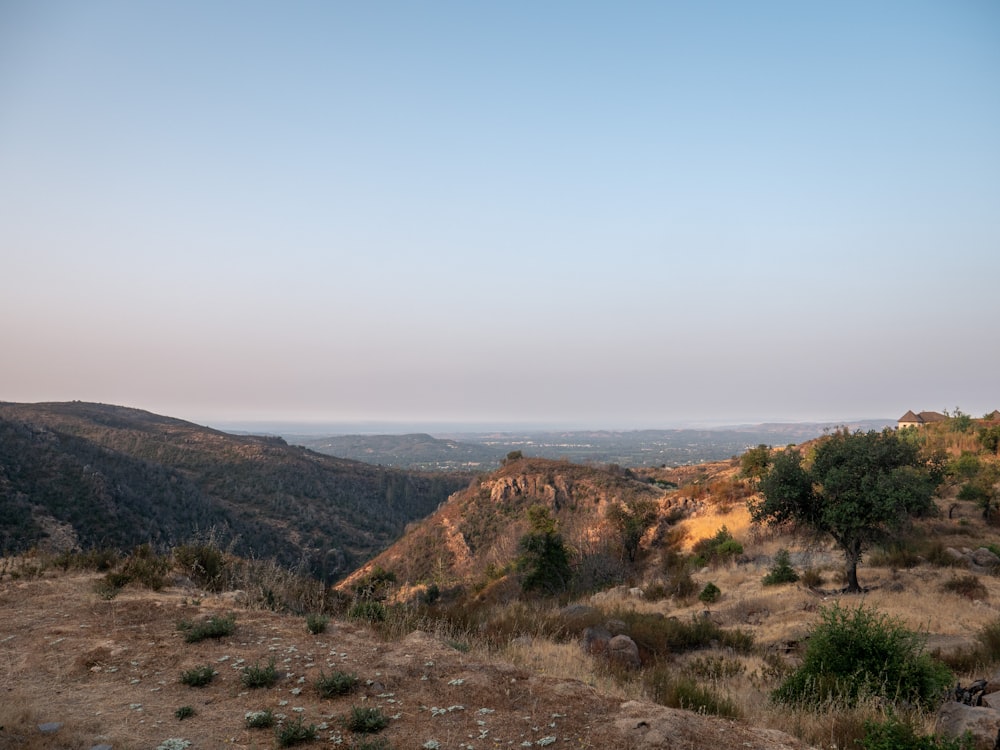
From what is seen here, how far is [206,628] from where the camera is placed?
8469mm

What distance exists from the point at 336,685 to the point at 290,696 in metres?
0.58

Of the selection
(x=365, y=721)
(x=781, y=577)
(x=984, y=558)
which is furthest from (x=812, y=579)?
(x=365, y=721)

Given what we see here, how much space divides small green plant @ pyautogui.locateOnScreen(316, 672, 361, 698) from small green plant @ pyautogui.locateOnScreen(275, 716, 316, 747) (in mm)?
1000

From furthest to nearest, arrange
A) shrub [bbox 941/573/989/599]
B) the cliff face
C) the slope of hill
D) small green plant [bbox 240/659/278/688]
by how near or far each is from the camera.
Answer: the cliff face
the slope of hill
shrub [bbox 941/573/989/599]
small green plant [bbox 240/659/278/688]

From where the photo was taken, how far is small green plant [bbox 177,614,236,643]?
830 centimetres

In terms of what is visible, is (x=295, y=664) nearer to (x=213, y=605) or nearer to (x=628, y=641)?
(x=213, y=605)

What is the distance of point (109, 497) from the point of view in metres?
40.7

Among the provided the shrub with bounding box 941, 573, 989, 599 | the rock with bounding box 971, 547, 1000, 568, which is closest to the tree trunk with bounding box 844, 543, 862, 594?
the shrub with bounding box 941, 573, 989, 599

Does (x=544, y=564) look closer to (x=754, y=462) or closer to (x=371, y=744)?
(x=754, y=462)

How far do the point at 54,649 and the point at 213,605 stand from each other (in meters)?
2.95

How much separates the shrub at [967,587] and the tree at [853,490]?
2.05 m

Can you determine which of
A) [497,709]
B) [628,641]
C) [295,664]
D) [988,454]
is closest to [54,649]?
[295,664]

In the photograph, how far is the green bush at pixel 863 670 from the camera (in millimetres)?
7074

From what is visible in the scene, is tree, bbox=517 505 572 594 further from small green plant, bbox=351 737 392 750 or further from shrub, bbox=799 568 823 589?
small green plant, bbox=351 737 392 750
